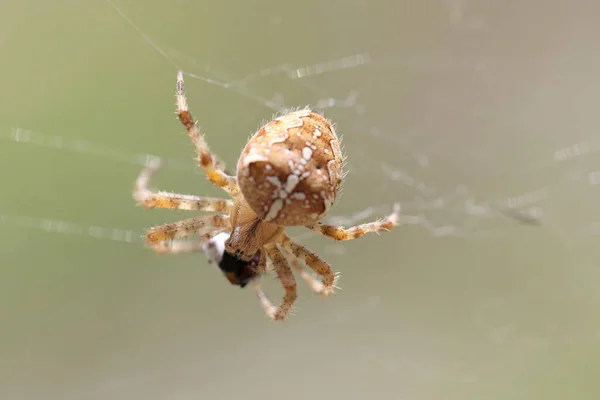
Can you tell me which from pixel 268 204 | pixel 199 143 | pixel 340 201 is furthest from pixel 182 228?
pixel 340 201

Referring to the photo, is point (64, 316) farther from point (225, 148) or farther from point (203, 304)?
point (225, 148)

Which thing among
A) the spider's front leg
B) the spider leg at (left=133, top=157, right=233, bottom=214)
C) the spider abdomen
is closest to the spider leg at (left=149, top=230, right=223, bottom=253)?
the spider's front leg

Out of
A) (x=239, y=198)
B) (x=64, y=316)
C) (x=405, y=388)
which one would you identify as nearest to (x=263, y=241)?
(x=239, y=198)

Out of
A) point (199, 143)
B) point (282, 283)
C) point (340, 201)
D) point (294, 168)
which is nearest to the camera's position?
point (294, 168)

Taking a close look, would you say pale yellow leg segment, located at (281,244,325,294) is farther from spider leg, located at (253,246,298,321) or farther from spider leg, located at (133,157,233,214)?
spider leg, located at (133,157,233,214)

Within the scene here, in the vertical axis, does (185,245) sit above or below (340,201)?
below

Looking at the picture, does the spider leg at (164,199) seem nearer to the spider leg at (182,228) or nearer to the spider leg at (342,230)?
the spider leg at (182,228)

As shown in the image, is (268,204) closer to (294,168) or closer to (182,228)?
(294,168)

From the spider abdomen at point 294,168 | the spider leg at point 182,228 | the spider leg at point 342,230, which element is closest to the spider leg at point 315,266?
the spider leg at point 342,230
